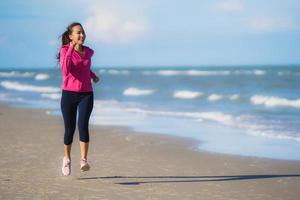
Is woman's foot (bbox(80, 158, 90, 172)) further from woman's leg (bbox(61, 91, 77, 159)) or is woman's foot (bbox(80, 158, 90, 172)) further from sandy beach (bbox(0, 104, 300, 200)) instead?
woman's leg (bbox(61, 91, 77, 159))

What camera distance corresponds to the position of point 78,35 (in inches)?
225

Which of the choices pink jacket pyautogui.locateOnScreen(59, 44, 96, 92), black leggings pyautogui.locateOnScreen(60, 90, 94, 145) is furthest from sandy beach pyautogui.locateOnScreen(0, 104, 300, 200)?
pink jacket pyautogui.locateOnScreen(59, 44, 96, 92)

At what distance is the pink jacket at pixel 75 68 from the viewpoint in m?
5.68

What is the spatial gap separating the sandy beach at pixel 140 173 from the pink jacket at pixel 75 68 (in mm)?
1070

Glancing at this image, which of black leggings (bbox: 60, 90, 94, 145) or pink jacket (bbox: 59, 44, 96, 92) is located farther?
black leggings (bbox: 60, 90, 94, 145)

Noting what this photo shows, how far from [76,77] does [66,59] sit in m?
0.25

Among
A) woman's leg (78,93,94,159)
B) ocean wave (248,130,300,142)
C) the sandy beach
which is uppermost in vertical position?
ocean wave (248,130,300,142)

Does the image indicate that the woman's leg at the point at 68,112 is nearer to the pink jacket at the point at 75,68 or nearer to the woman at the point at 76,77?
the woman at the point at 76,77

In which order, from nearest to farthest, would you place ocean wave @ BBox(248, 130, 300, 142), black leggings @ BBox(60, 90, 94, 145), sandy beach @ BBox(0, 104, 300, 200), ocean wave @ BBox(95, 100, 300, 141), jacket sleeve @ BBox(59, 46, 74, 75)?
sandy beach @ BBox(0, 104, 300, 200), jacket sleeve @ BBox(59, 46, 74, 75), black leggings @ BBox(60, 90, 94, 145), ocean wave @ BBox(248, 130, 300, 142), ocean wave @ BBox(95, 100, 300, 141)

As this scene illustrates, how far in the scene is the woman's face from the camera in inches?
225

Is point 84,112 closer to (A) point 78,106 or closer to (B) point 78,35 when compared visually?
(A) point 78,106

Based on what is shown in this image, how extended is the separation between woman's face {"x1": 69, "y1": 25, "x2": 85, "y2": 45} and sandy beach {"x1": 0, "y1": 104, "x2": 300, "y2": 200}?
157 centimetres

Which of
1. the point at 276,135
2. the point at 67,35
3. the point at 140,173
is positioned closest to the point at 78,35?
the point at 67,35

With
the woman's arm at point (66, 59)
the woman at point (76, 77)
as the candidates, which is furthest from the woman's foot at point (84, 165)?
the woman's arm at point (66, 59)
